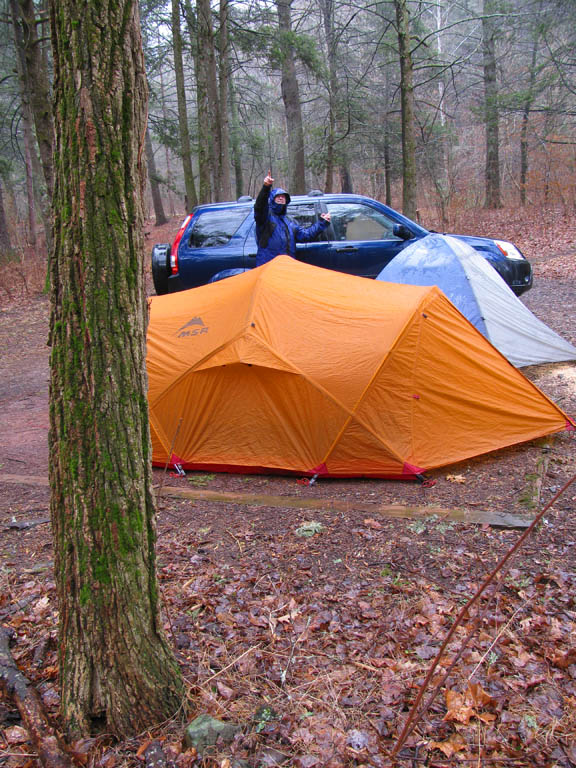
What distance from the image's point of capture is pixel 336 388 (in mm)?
5137

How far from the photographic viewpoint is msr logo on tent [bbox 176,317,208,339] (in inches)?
229

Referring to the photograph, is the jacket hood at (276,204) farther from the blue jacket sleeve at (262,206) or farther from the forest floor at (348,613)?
the forest floor at (348,613)

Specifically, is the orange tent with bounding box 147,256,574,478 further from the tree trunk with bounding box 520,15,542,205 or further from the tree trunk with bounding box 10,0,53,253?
the tree trunk with bounding box 520,15,542,205

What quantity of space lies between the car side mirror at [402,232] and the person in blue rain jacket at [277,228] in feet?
6.24

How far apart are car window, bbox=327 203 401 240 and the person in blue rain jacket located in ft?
5.91

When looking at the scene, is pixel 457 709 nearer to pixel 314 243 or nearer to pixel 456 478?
pixel 456 478

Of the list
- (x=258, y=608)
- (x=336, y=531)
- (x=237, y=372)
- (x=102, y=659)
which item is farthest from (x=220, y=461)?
(x=102, y=659)

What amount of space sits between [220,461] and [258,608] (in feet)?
7.03

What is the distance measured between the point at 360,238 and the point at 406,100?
5799 millimetres

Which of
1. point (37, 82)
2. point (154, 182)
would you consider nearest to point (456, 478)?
point (37, 82)

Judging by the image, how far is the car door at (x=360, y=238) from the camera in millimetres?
9148

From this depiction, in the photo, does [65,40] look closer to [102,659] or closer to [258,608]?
[102,659]

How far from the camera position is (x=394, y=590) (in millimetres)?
3625

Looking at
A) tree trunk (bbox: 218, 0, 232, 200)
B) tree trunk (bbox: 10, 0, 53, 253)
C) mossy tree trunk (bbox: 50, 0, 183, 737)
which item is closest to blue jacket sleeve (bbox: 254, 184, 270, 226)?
tree trunk (bbox: 10, 0, 53, 253)
